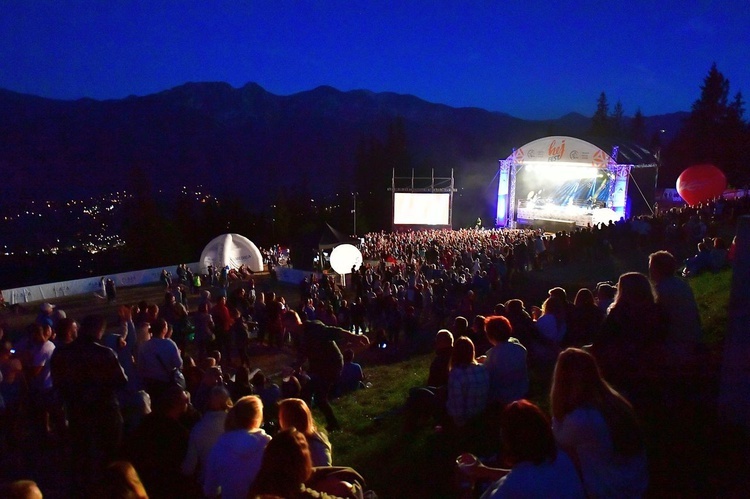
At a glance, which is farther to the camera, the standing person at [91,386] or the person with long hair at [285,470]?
the standing person at [91,386]

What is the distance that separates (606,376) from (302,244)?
24.6 meters

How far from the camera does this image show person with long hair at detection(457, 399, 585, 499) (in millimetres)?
2123

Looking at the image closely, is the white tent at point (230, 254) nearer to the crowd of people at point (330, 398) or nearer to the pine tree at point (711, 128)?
the crowd of people at point (330, 398)

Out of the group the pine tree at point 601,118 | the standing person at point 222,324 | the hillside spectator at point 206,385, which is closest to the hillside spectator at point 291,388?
the hillside spectator at point 206,385

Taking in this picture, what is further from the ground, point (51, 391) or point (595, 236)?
point (595, 236)

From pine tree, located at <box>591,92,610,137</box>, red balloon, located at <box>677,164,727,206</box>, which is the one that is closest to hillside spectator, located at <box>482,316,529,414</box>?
red balloon, located at <box>677,164,727,206</box>

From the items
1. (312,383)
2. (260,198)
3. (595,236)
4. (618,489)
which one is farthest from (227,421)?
(260,198)

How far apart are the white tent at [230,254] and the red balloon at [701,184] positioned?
1870 centimetres

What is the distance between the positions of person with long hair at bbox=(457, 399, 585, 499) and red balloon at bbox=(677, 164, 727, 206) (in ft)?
68.0

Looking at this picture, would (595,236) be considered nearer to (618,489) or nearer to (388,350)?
(388,350)

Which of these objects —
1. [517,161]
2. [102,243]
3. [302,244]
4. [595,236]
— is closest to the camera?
[595,236]

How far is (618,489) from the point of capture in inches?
104

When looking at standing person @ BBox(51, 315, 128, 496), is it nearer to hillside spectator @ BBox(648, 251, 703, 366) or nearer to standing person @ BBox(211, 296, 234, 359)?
hillside spectator @ BBox(648, 251, 703, 366)

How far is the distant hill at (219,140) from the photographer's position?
11281 centimetres
